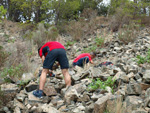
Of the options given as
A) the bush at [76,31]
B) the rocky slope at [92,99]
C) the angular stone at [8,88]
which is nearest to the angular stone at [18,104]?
the rocky slope at [92,99]

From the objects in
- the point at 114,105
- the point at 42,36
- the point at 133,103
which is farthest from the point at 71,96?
the point at 42,36

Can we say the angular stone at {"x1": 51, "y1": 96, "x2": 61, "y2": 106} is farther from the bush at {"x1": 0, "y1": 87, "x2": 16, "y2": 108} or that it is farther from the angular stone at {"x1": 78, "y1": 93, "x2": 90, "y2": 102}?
the bush at {"x1": 0, "y1": 87, "x2": 16, "y2": 108}

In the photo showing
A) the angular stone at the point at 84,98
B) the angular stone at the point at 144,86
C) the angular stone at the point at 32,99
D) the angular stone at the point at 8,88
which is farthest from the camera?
the angular stone at the point at 8,88

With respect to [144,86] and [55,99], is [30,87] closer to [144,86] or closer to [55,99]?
[55,99]

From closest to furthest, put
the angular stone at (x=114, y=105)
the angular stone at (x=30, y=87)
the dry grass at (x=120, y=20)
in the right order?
1. the angular stone at (x=114, y=105)
2. the angular stone at (x=30, y=87)
3. the dry grass at (x=120, y=20)

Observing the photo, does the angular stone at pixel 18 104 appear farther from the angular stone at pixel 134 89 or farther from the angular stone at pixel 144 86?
the angular stone at pixel 144 86

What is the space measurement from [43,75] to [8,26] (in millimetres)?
11198

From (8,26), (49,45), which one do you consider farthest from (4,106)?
(8,26)

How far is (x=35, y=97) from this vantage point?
318cm

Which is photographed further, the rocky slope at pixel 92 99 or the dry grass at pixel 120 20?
the dry grass at pixel 120 20

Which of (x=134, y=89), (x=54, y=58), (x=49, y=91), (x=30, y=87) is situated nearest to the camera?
(x=134, y=89)

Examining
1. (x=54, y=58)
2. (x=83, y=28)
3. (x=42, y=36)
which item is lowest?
(x=54, y=58)

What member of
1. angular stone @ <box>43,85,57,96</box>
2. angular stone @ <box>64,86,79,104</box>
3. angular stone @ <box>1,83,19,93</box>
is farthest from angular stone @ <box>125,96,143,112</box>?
angular stone @ <box>1,83,19,93</box>

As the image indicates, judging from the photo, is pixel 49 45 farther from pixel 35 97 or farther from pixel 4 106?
pixel 4 106
